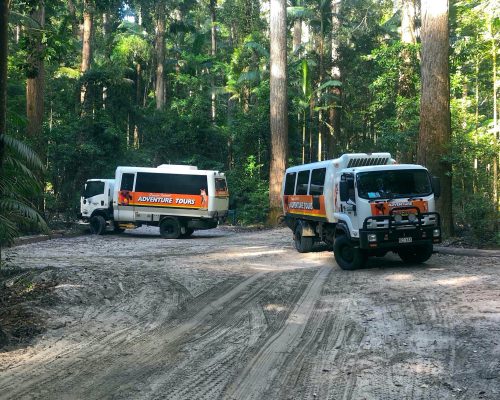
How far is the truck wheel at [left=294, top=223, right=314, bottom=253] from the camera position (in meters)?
14.9

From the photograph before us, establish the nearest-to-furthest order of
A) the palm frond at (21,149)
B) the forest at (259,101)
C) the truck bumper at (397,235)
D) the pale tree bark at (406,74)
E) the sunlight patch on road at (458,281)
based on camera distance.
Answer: the palm frond at (21,149) < the sunlight patch on road at (458,281) < the truck bumper at (397,235) < the forest at (259,101) < the pale tree bark at (406,74)

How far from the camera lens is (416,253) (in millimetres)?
12242

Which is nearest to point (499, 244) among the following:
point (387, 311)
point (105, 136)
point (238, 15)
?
point (387, 311)

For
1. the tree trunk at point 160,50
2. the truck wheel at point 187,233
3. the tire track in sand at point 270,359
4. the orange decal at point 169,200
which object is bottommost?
the tire track in sand at point 270,359

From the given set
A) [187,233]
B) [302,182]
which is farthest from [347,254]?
[187,233]

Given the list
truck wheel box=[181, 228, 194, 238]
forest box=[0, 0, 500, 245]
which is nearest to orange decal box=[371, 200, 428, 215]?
forest box=[0, 0, 500, 245]

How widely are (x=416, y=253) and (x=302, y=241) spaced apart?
363 centimetres

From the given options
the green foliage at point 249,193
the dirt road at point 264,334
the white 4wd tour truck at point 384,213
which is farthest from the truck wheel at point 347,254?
the green foliage at point 249,193

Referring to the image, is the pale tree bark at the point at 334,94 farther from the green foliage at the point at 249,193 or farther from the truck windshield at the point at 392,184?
the truck windshield at the point at 392,184

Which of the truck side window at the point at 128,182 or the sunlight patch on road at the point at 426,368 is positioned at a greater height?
the truck side window at the point at 128,182

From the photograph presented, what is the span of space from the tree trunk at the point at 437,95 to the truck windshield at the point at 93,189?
514 inches

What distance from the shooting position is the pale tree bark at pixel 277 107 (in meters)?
23.5

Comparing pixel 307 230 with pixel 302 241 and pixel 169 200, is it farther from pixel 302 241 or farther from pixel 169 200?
pixel 169 200

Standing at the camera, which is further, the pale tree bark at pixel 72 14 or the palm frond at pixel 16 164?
the pale tree bark at pixel 72 14
